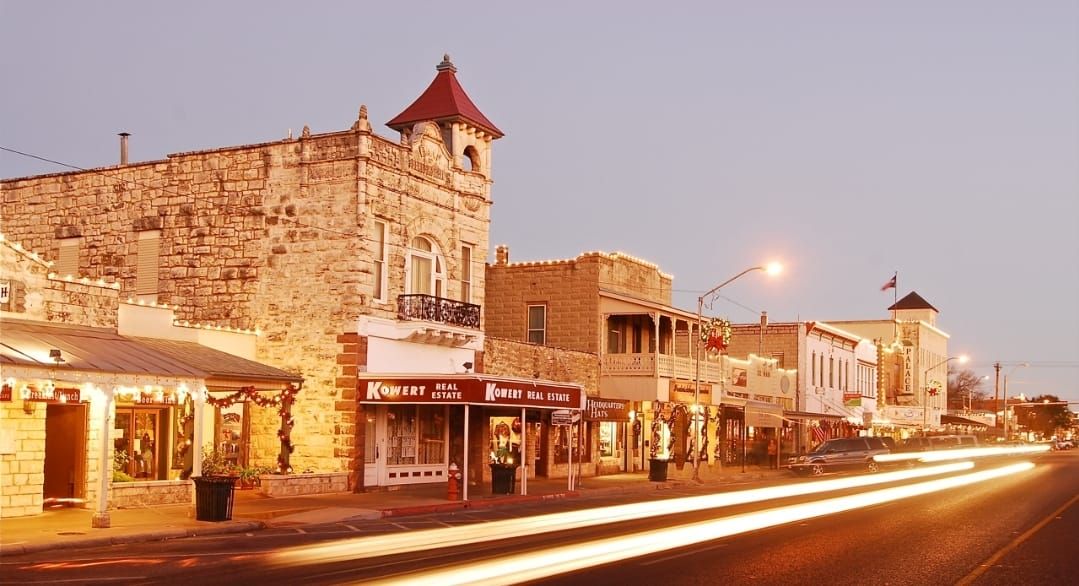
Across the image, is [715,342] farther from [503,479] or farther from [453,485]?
[453,485]

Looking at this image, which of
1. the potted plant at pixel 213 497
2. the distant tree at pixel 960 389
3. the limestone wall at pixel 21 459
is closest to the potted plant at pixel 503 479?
the potted plant at pixel 213 497

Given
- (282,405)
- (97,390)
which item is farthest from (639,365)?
(97,390)

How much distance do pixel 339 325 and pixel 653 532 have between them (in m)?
13.4

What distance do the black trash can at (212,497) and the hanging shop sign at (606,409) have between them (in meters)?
18.5

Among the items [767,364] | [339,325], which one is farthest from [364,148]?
[767,364]

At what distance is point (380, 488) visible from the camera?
31.0m

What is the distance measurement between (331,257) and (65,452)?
913 cm

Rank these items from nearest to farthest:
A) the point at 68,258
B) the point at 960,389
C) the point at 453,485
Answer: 1. the point at 453,485
2. the point at 68,258
3. the point at 960,389

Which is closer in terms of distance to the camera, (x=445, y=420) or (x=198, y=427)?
(x=198, y=427)

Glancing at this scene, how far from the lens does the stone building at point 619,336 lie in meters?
42.9

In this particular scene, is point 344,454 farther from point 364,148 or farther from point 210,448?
point 364,148

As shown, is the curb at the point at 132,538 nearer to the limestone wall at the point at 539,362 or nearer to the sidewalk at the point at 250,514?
the sidewalk at the point at 250,514

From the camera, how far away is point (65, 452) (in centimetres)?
2353

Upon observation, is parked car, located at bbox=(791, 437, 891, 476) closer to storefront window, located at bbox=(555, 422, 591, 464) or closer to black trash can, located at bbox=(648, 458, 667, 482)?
storefront window, located at bbox=(555, 422, 591, 464)
